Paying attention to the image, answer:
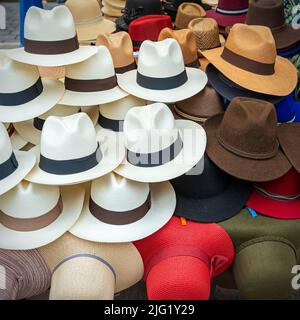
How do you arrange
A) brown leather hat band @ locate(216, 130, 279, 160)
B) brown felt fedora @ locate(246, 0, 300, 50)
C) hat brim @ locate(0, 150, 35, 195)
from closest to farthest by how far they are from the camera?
hat brim @ locate(0, 150, 35, 195) < brown leather hat band @ locate(216, 130, 279, 160) < brown felt fedora @ locate(246, 0, 300, 50)

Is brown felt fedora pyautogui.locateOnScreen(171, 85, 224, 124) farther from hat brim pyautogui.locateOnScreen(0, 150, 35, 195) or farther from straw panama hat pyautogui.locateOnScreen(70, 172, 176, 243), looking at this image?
hat brim pyautogui.locateOnScreen(0, 150, 35, 195)

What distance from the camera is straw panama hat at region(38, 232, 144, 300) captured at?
1.60 meters

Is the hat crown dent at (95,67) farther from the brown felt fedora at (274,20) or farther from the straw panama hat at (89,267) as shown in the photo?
the brown felt fedora at (274,20)

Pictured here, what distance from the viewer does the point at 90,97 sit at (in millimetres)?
2031

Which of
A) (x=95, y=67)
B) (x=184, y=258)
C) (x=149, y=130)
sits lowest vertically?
(x=184, y=258)

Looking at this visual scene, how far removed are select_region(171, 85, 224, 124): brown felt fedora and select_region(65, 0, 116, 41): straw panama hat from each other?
139cm

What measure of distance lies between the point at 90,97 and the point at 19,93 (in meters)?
0.36

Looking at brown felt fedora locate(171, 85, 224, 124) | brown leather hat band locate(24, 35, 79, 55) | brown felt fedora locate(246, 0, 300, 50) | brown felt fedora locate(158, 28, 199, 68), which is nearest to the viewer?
brown leather hat band locate(24, 35, 79, 55)

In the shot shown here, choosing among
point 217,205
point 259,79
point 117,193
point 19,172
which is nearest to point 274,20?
point 259,79

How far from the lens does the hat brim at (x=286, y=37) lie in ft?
9.11

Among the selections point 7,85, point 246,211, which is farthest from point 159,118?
point 7,85

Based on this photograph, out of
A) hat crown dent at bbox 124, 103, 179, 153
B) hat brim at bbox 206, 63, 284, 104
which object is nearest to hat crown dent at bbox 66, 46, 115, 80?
hat crown dent at bbox 124, 103, 179, 153

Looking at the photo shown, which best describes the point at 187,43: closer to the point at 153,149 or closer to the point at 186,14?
the point at 186,14

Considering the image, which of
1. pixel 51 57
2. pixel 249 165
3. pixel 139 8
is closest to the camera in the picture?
pixel 249 165
